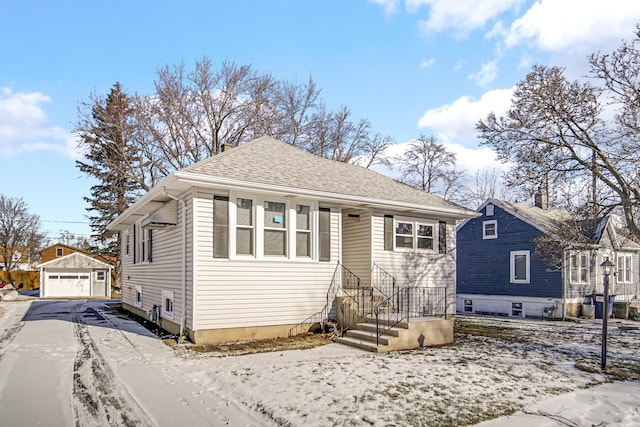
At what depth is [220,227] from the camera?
1023cm

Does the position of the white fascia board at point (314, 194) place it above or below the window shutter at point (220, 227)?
above

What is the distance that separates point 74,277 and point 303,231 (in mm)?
28799

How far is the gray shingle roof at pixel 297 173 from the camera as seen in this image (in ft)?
35.0

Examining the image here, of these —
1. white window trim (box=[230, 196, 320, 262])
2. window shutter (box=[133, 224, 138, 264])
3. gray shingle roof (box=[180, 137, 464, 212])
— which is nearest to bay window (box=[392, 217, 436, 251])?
gray shingle roof (box=[180, 137, 464, 212])

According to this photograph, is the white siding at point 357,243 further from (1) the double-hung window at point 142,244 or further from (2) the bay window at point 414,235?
(1) the double-hung window at point 142,244

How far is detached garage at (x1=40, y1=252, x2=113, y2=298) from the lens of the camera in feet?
109

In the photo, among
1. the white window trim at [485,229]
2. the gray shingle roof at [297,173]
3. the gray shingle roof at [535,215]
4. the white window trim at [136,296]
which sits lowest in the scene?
the white window trim at [136,296]

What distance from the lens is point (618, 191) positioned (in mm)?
12539

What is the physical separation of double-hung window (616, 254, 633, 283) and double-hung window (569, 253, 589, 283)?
342cm

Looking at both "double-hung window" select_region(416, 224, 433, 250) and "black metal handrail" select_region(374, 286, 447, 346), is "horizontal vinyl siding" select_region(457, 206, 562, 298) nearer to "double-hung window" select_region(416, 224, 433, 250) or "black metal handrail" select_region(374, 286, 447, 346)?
"black metal handrail" select_region(374, 286, 447, 346)

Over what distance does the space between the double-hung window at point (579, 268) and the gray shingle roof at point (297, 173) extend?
32.3 feet

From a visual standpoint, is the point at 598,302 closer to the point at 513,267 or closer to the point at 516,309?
the point at 516,309

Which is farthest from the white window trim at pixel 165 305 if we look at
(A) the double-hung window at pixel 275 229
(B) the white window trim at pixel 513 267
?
(B) the white window trim at pixel 513 267

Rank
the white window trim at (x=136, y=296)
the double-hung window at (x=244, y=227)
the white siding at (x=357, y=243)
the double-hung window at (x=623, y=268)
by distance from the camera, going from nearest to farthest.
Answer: the double-hung window at (x=244, y=227), the white siding at (x=357, y=243), the white window trim at (x=136, y=296), the double-hung window at (x=623, y=268)
